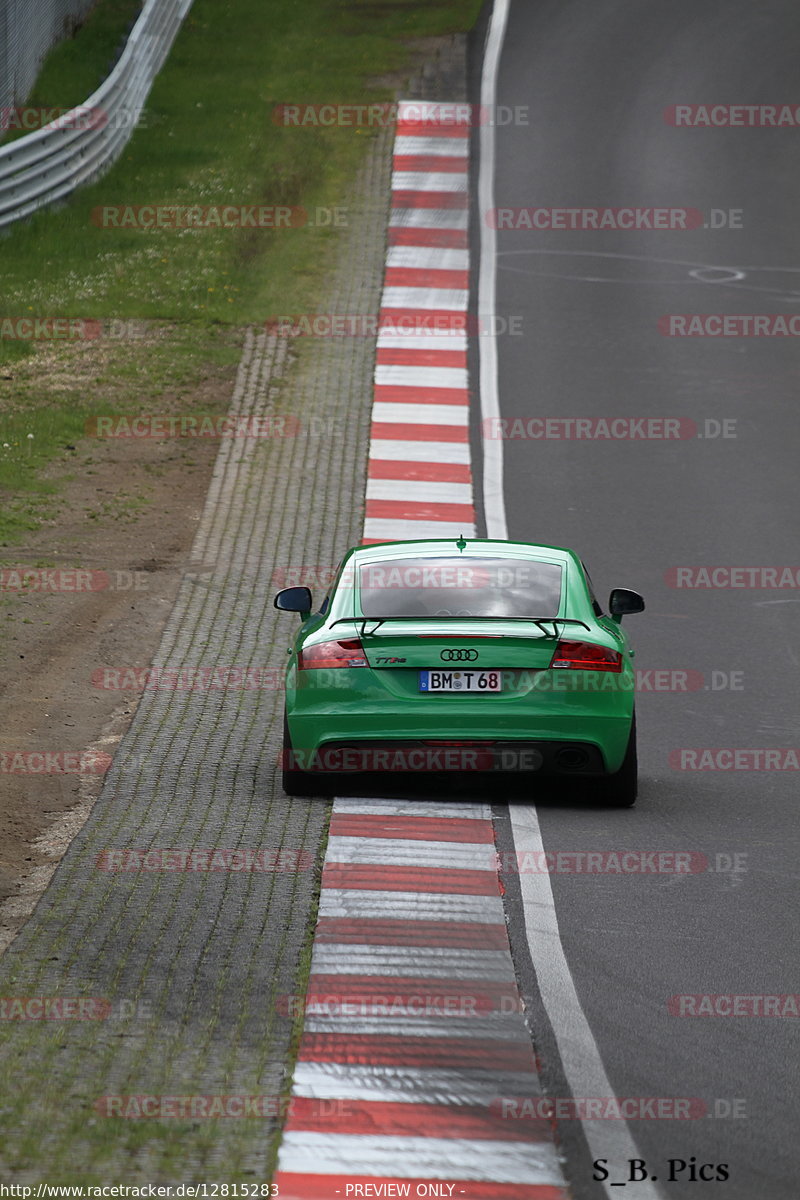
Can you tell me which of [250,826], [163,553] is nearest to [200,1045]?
[250,826]

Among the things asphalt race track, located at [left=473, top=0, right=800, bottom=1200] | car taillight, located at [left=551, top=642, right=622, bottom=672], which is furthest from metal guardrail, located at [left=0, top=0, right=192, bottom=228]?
car taillight, located at [left=551, top=642, right=622, bottom=672]

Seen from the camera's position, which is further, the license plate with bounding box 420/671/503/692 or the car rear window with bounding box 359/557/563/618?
the car rear window with bounding box 359/557/563/618

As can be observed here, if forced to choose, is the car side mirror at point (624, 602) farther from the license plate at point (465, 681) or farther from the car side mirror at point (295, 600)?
the car side mirror at point (295, 600)

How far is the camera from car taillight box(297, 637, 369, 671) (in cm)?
1034

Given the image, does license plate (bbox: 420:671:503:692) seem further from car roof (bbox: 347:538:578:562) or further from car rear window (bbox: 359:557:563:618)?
car roof (bbox: 347:538:578:562)

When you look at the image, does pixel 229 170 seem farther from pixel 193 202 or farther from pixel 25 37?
pixel 25 37

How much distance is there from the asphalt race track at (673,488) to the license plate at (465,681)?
2.74ft

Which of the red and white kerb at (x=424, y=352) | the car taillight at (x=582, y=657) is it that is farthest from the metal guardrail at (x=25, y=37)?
the car taillight at (x=582, y=657)

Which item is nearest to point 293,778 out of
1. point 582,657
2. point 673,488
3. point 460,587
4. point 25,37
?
point 460,587

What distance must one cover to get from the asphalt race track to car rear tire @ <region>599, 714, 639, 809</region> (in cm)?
10

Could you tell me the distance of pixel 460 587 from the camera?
35.2ft

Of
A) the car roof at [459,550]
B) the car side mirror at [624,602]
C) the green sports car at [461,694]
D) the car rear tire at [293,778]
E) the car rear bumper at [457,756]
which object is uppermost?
the car roof at [459,550]

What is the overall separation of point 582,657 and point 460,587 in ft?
2.99

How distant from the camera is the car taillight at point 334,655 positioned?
1034 cm
